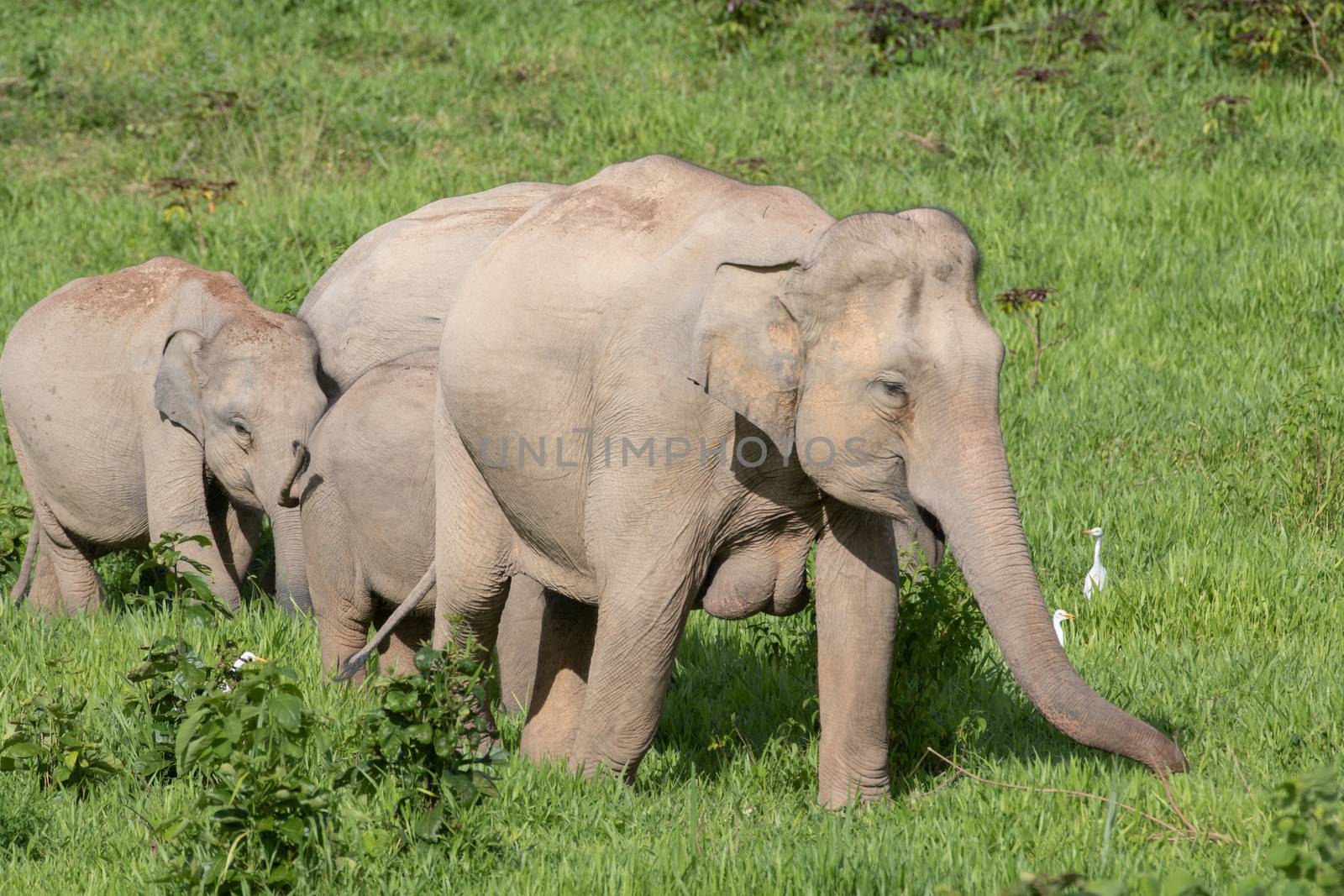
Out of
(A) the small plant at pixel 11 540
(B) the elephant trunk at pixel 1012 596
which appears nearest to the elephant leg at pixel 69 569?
(A) the small plant at pixel 11 540

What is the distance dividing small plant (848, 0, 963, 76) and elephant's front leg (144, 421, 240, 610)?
26.5 ft

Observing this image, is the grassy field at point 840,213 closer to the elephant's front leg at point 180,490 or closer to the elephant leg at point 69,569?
the elephant's front leg at point 180,490

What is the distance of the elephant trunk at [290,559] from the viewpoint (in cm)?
733

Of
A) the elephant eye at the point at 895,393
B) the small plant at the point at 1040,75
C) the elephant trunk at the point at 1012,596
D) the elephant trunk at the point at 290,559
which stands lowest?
the elephant trunk at the point at 290,559

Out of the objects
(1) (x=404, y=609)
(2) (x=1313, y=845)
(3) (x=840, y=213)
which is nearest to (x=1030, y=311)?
(3) (x=840, y=213)

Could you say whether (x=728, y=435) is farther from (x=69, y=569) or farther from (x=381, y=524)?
(x=69, y=569)

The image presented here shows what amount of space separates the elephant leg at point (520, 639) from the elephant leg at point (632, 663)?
0.88m

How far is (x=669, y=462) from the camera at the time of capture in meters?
4.51

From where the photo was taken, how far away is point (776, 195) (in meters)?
4.57

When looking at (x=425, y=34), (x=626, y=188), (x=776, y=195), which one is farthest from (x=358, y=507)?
(x=425, y=34)

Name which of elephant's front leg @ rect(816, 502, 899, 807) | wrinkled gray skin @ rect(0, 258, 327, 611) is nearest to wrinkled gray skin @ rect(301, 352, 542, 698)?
wrinkled gray skin @ rect(0, 258, 327, 611)

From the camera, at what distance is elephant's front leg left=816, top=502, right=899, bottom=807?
4.67 metres

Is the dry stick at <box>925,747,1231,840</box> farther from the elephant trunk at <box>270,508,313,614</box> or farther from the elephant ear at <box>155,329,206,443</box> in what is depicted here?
the elephant ear at <box>155,329,206,443</box>

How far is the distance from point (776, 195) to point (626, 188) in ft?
1.60
